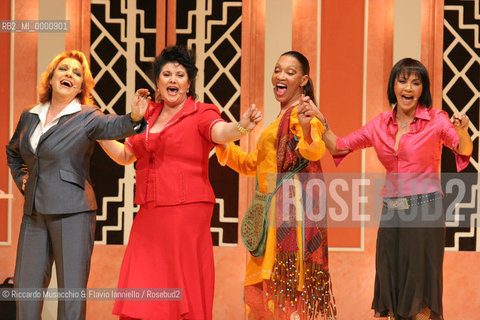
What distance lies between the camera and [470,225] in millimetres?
4488

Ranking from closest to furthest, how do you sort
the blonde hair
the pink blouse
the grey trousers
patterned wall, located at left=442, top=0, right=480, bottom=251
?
1. the grey trousers
2. the pink blouse
3. the blonde hair
4. patterned wall, located at left=442, top=0, right=480, bottom=251

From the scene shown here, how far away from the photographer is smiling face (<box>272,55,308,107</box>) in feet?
11.4

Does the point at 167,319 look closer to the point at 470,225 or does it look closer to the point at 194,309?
the point at 194,309

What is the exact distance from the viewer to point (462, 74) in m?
4.50

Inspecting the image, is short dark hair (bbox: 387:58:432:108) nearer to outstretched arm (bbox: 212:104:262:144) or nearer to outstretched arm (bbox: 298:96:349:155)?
outstretched arm (bbox: 298:96:349:155)

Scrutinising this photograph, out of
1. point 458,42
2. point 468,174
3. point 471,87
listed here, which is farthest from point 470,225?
point 458,42

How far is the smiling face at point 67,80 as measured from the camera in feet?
11.3

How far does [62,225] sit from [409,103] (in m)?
2.01

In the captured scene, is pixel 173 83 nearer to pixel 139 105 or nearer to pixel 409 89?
pixel 139 105

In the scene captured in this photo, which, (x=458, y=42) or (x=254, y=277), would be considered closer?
(x=254, y=277)

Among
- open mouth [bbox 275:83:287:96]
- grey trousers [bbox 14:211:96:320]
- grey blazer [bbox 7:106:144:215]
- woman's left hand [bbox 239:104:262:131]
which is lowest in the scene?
grey trousers [bbox 14:211:96:320]

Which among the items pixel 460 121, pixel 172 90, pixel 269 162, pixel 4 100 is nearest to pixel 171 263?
pixel 269 162

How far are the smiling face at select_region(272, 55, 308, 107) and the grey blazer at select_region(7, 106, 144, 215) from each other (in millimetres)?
868

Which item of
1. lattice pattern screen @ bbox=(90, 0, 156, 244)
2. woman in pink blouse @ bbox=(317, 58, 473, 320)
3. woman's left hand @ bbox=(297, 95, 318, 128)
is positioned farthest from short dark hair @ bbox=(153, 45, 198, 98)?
lattice pattern screen @ bbox=(90, 0, 156, 244)
